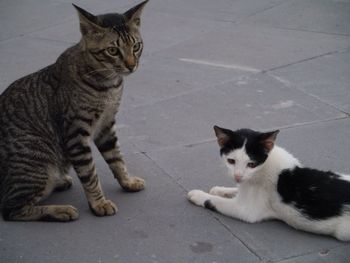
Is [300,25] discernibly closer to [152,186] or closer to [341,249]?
[152,186]

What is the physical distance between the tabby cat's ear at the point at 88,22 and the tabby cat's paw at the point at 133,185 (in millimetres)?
1346

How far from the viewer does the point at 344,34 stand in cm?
807

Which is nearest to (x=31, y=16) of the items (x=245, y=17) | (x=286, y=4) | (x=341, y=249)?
(x=245, y=17)

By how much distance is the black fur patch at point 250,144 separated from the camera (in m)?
3.93

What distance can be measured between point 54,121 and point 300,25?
5585 mm

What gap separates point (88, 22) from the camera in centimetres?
395

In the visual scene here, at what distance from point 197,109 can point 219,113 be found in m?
0.28

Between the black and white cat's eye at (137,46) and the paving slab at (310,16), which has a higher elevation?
the black and white cat's eye at (137,46)

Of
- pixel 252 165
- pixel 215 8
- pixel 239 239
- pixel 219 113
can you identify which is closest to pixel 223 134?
pixel 252 165

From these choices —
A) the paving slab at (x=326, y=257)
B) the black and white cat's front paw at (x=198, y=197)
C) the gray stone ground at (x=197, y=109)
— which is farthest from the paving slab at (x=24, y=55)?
the paving slab at (x=326, y=257)

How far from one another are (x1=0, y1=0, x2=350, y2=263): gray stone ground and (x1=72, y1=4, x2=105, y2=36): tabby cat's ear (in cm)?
145

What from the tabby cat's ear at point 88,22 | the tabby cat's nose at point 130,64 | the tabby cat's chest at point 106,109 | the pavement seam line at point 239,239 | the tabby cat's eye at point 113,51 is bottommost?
the pavement seam line at point 239,239

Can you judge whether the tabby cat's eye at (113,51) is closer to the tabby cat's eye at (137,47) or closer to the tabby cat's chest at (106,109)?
the tabby cat's eye at (137,47)

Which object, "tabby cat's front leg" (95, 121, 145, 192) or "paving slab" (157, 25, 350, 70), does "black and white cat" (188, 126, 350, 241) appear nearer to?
"tabby cat's front leg" (95, 121, 145, 192)
